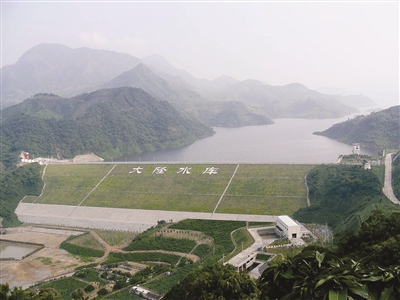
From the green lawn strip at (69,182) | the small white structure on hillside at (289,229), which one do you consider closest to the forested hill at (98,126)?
the green lawn strip at (69,182)

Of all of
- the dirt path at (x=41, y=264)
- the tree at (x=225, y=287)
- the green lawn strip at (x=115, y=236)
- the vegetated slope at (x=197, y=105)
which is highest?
the vegetated slope at (x=197, y=105)

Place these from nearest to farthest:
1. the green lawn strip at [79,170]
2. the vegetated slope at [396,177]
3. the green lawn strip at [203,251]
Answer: the green lawn strip at [203,251] < the vegetated slope at [396,177] < the green lawn strip at [79,170]

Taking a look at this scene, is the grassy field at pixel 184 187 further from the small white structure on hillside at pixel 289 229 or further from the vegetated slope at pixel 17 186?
the small white structure on hillside at pixel 289 229

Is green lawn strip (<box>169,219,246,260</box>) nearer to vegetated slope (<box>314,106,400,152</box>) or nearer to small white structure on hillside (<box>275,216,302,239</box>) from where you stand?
small white structure on hillside (<box>275,216,302,239</box>)

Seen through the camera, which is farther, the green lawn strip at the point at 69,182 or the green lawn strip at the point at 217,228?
the green lawn strip at the point at 69,182

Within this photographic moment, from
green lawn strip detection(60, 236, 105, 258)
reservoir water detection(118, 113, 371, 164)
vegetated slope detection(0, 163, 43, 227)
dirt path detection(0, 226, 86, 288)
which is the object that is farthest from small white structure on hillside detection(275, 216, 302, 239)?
reservoir water detection(118, 113, 371, 164)

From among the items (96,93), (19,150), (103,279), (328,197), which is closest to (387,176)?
(328,197)
